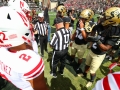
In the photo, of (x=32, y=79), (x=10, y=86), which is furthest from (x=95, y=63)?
(x=32, y=79)

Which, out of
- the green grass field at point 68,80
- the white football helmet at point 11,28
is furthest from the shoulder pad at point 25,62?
the green grass field at point 68,80

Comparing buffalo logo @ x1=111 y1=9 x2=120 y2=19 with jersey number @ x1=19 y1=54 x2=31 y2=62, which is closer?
jersey number @ x1=19 y1=54 x2=31 y2=62

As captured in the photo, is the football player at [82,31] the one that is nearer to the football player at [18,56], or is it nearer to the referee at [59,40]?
the referee at [59,40]

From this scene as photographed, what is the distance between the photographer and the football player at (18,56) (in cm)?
147

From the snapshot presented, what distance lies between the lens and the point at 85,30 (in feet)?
14.4

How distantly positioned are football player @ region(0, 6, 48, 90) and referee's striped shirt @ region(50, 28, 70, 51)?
7.37 feet

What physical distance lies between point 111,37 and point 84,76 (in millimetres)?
1924

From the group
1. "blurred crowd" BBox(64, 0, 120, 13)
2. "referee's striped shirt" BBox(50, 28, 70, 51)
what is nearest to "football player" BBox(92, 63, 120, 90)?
"referee's striped shirt" BBox(50, 28, 70, 51)

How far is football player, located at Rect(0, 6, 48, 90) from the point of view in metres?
1.47

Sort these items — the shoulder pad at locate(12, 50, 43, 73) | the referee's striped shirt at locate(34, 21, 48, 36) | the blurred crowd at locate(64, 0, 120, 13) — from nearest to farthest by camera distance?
the shoulder pad at locate(12, 50, 43, 73) → the referee's striped shirt at locate(34, 21, 48, 36) → the blurred crowd at locate(64, 0, 120, 13)

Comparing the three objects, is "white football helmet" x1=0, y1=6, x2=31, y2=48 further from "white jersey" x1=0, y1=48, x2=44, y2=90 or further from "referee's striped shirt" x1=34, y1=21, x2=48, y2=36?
"referee's striped shirt" x1=34, y1=21, x2=48, y2=36

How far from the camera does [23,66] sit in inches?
57.6

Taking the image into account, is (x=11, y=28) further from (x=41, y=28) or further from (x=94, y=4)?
(x=94, y=4)

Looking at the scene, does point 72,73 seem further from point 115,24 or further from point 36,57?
point 36,57
